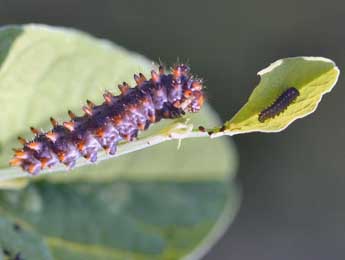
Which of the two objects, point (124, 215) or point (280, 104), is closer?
point (280, 104)

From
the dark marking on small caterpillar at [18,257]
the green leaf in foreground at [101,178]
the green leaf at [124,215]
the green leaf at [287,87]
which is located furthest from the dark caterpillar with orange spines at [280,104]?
the green leaf at [124,215]

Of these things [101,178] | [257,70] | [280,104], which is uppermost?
[280,104]

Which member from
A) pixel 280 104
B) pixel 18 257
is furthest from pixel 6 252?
pixel 280 104

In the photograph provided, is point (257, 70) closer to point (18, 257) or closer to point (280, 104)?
point (18, 257)

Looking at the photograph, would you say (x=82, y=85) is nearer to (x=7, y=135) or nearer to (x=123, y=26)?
(x=7, y=135)

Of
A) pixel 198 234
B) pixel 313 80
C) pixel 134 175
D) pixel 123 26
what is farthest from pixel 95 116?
pixel 123 26

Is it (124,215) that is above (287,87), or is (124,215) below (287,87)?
below

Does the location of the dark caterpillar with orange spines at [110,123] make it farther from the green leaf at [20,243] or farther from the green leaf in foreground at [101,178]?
the green leaf at [20,243]
